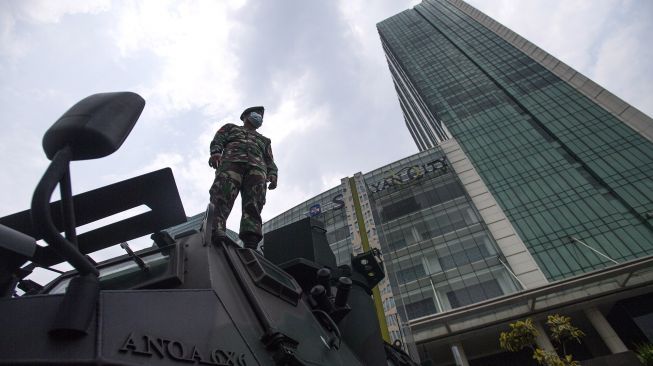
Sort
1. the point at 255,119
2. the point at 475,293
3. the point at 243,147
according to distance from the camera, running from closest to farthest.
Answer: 1. the point at 243,147
2. the point at 255,119
3. the point at 475,293

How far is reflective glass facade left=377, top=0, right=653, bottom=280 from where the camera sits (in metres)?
22.7

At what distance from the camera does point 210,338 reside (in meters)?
1.42

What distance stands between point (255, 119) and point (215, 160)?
1.12 m

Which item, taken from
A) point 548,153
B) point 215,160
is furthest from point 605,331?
point 215,160

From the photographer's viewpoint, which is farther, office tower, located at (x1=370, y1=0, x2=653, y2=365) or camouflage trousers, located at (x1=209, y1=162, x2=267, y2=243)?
office tower, located at (x1=370, y1=0, x2=653, y2=365)

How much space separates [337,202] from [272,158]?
95.4 ft

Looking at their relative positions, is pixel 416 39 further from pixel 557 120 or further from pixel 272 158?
pixel 272 158

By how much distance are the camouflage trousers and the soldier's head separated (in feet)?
3.51

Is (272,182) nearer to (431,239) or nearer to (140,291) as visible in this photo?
(140,291)

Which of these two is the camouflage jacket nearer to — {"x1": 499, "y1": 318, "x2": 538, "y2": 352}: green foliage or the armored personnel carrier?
the armored personnel carrier

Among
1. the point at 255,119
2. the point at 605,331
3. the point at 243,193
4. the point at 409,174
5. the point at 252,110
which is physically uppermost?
the point at 409,174

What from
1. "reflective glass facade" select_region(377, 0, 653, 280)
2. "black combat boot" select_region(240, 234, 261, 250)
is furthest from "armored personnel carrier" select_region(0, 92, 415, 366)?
"reflective glass facade" select_region(377, 0, 653, 280)

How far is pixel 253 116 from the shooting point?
15.5 ft

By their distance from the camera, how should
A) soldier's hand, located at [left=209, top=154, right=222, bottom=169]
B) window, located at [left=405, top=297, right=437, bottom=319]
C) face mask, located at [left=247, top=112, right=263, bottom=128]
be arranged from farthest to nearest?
window, located at [left=405, top=297, right=437, bottom=319], face mask, located at [left=247, top=112, right=263, bottom=128], soldier's hand, located at [left=209, top=154, right=222, bottom=169]
